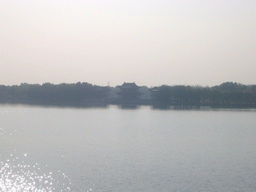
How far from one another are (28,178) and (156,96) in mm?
48735

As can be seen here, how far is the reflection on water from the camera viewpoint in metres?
8.20

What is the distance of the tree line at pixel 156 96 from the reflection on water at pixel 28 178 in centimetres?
4443

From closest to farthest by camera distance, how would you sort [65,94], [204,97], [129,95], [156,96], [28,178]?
1. [28,178]
2. [204,97]
3. [156,96]
4. [129,95]
5. [65,94]

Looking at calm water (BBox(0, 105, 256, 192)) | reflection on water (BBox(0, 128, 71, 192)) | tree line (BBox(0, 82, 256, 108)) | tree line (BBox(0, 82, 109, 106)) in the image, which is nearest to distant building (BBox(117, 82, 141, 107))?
tree line (BBox(0, 82, 256, 108))

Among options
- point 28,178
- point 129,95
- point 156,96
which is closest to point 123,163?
point 28,178

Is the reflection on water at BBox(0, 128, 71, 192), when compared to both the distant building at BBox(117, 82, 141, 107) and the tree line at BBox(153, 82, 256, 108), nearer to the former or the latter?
the tree line at BBox(153, 82, 256, 108)

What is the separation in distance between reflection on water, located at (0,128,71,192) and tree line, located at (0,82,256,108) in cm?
4443

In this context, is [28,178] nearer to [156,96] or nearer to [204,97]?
[156,96]

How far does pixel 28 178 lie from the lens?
8977 millimetres

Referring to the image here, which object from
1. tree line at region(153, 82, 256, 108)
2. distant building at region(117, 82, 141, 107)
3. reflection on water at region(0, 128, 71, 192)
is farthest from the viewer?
distant building at region(117, 82, 141, 107)

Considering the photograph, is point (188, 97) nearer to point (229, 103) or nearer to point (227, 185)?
point (229, 103)

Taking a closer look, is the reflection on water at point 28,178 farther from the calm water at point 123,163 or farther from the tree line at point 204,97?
the tree line at point 204,97

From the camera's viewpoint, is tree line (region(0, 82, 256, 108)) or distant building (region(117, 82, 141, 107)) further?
distant building (region(117, 82, 141, 107))

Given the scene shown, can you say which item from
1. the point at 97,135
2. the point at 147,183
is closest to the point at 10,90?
the point at 97,135
